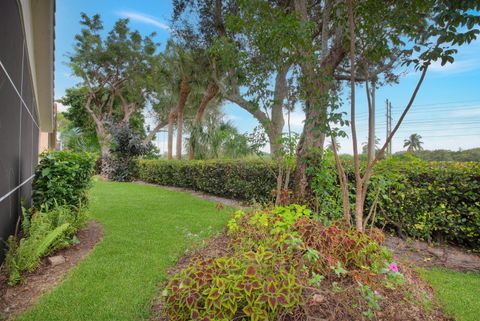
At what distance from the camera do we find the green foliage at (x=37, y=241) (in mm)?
2788

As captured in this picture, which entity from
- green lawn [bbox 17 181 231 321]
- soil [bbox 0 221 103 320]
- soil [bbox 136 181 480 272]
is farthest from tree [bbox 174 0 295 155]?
soil [bbox 0 221 103 320]

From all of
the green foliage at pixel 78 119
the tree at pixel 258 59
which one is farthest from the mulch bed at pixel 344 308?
the green foliage at pixel 78 119

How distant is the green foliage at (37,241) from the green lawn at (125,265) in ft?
1.38

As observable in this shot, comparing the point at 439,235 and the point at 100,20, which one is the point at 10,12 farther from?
the point at 100,20

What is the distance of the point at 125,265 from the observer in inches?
126

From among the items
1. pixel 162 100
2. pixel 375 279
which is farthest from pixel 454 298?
pixel 162 100

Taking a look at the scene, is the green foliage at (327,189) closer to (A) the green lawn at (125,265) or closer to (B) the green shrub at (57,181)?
(A) the green lawn at (125,265)

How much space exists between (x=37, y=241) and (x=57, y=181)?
4.28 ft

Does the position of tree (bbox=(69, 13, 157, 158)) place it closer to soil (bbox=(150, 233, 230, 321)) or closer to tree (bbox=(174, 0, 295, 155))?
tree (bbox=(174, 0, 295, 155))

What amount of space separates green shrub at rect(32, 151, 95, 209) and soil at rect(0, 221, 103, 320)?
75 centimetres

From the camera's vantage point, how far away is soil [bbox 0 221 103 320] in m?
2.41

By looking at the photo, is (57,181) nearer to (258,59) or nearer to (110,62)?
(258,59)

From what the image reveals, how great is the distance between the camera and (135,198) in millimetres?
7840

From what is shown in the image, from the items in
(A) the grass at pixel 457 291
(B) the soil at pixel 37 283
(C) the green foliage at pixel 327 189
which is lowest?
(A) the grass at pixel 457 291
